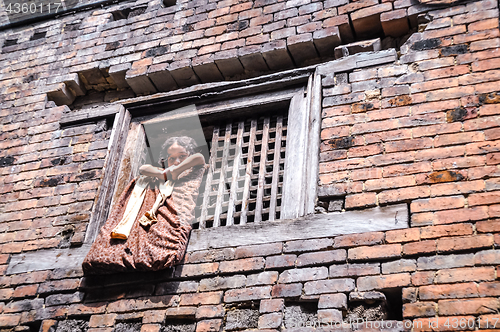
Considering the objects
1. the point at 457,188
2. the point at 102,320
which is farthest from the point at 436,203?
the point at 102,320

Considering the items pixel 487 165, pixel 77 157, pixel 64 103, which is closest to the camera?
pixel 487 165

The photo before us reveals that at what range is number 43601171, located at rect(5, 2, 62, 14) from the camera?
557 cm

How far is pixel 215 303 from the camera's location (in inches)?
122

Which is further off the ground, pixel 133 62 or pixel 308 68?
pixel 133 62

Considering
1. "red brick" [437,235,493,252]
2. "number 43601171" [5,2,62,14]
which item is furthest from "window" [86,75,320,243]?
"number 43601171" [5,2,62,14]

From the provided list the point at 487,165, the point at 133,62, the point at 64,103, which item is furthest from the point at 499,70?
the point at 64,103

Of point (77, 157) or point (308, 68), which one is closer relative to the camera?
point (308, 68)

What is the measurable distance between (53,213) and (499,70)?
319 centimetres

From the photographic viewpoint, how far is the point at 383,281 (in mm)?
2812

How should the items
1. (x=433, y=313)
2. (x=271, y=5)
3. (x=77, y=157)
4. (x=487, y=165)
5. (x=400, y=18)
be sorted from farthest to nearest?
(x=271, y=5)
(x=77, y=157)
(x=400, y=18)
(x=487, y=165)
(x=433, y=313)

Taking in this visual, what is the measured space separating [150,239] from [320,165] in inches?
46.5

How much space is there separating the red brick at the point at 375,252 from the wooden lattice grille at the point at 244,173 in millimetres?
657

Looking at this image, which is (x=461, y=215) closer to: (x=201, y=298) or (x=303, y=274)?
(x=303, y=274)

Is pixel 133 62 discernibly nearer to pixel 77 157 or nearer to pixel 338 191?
pixel 77 157
